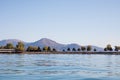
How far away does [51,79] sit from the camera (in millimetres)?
40219

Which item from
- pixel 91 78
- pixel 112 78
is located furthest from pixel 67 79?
pixel 112 78

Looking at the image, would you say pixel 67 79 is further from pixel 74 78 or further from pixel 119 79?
pixel 119 79

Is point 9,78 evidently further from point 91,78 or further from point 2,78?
point 91,78

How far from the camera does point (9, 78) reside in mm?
41000

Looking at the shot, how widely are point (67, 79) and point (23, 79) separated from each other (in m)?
6.58

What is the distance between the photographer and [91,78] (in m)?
41.9

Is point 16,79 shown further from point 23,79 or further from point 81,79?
point 81,79

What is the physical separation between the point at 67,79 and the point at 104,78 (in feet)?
20.1

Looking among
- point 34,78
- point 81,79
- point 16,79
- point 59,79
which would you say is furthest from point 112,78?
point 16,79

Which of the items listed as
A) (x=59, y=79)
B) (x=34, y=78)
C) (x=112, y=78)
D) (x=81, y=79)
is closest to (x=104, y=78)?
(x=112, y=78)

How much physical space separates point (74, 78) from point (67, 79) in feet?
5.93

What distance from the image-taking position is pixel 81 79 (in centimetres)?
4084

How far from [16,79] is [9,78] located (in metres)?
1.82

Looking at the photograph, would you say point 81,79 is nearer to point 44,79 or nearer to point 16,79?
point 44,79
